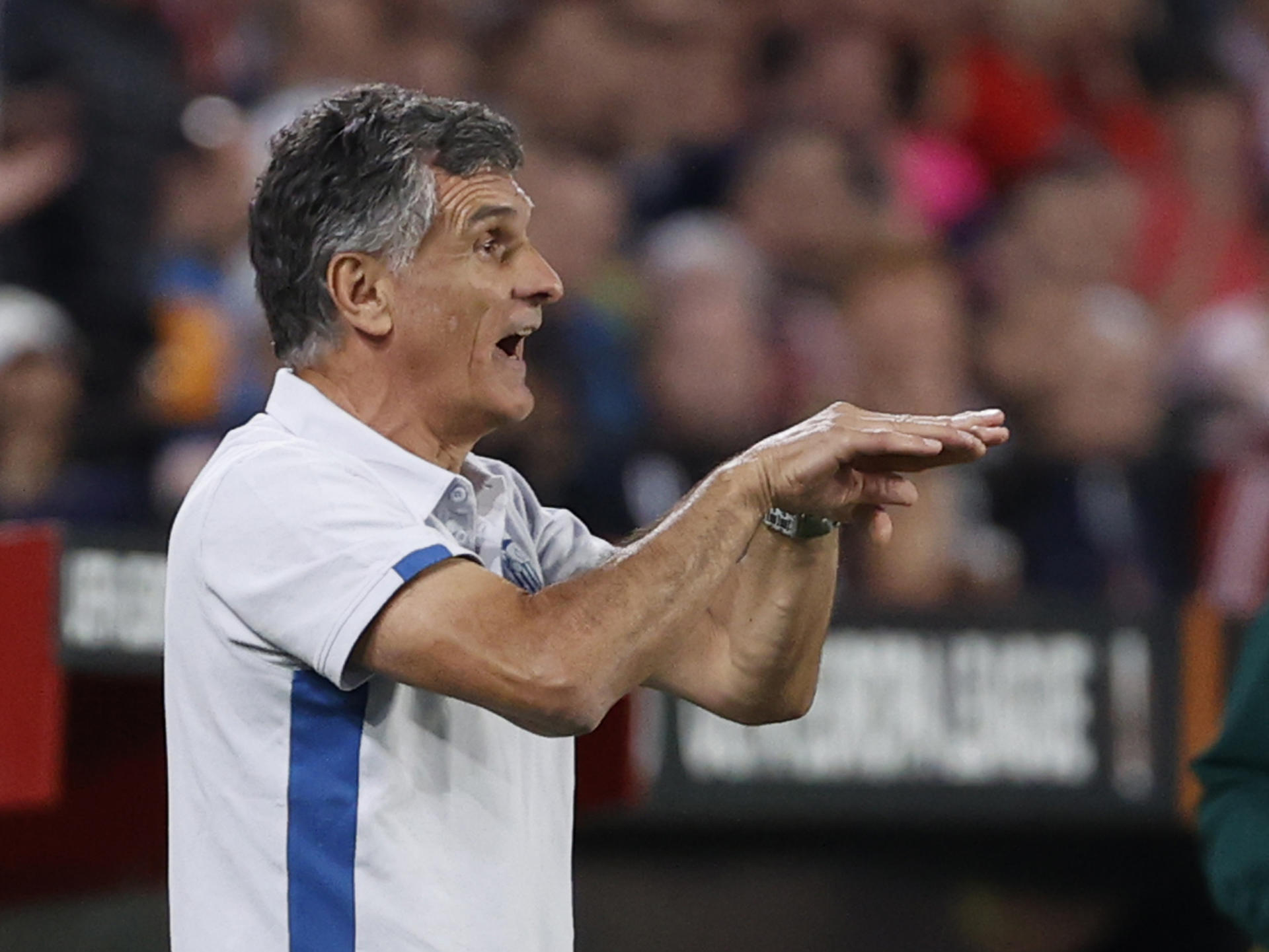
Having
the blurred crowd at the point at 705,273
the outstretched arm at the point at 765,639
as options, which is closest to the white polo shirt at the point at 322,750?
the outstretched arm at the point at 765,639

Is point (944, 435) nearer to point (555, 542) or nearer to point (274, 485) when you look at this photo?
point (555, 542)

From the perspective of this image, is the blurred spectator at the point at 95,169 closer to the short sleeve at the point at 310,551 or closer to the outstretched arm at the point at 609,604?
the short sleeve at the point at 310,551

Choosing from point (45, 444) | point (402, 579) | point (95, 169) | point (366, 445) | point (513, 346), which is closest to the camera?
point (402, 579)

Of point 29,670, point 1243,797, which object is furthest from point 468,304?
point 1243,797

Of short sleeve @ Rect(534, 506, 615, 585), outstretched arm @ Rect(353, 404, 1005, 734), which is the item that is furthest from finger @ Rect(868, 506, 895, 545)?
short sleeve @ Rect(534, 506, 615, 585)

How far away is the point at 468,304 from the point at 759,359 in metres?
3.49

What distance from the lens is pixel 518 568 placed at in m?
2.35

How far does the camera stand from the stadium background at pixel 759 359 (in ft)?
14.8

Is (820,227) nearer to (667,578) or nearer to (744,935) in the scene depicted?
(744,935)

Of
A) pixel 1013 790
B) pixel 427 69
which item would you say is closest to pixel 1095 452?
pixel 1013 790

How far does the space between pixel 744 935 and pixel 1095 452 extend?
1956mm

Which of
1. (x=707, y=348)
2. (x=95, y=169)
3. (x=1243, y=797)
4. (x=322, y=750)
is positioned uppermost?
(x=95, y=169)

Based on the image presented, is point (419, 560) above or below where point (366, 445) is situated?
below

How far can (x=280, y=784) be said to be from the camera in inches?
81.5
